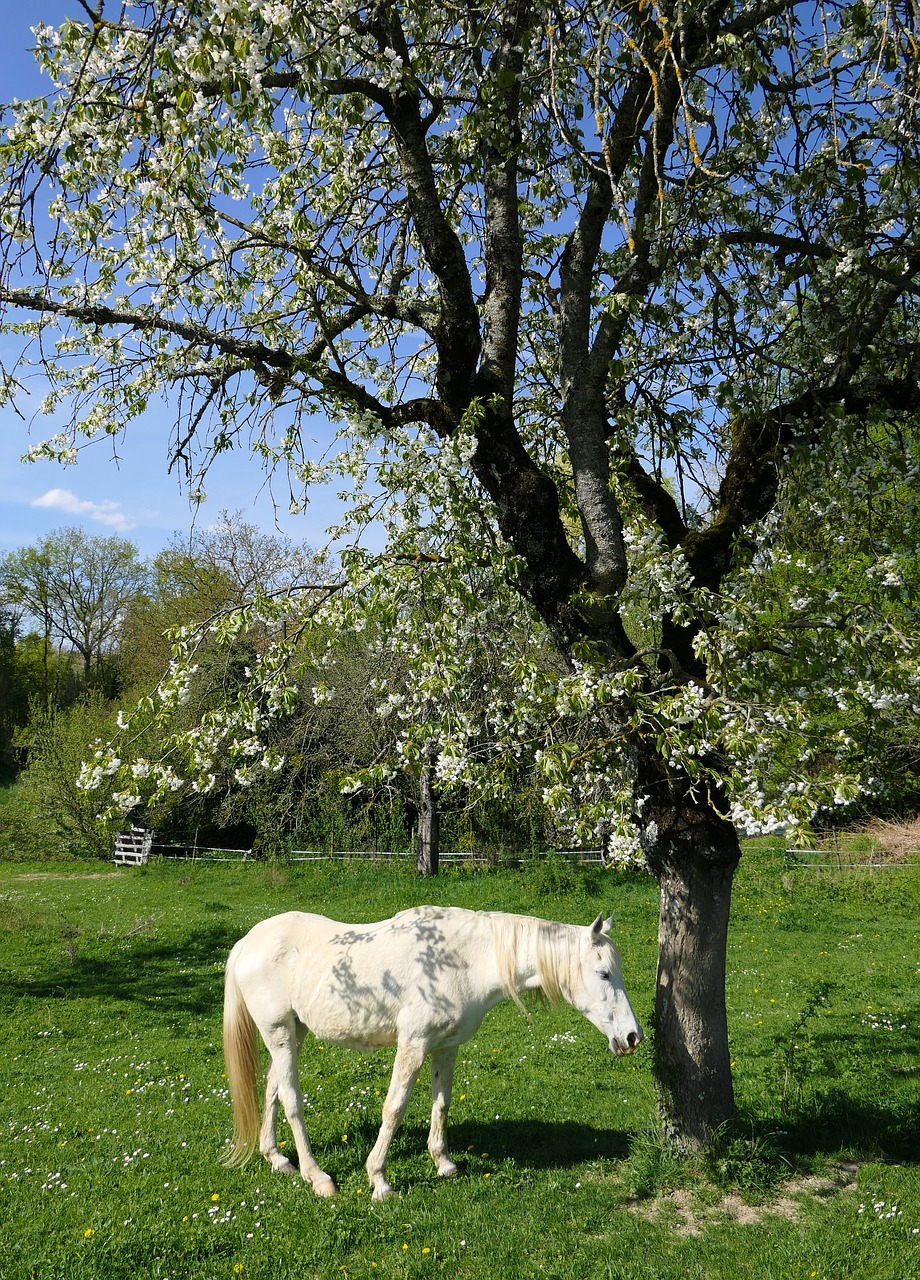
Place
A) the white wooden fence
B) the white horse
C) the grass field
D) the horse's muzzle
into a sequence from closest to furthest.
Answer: the grass field, the horse's muzzle, the white horse, the white wooden fence

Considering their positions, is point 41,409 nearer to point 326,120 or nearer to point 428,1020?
point 326,120

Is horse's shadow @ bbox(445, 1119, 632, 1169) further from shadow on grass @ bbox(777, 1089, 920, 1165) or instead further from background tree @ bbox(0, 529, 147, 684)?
background tree @ bbox(0, 529, 147, 684)

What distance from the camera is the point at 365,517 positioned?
6.91 metres

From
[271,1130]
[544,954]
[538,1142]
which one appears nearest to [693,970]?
[544,954]

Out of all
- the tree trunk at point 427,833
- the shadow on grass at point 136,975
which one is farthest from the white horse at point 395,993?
the tree trunk at point 427,833

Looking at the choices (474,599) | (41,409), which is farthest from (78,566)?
(474,599)

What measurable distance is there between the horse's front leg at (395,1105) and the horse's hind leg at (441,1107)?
0.93 feet

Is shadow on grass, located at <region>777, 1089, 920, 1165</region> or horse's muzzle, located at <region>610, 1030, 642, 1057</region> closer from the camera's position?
horse's muzzle, located at <region>610, 1030, 642, 1057</region>

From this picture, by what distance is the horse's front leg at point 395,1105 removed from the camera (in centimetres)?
521

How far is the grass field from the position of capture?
4.55 metres

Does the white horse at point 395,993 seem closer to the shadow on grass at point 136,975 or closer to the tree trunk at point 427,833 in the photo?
the shadow on grass at point 136,975

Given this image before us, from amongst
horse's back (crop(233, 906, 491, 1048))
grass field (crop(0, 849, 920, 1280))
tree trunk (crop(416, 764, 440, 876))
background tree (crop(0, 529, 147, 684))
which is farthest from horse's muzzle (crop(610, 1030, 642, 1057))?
background tree (crop(0, 529, 147, 684))

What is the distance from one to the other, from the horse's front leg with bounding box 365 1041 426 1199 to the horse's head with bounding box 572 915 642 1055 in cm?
109

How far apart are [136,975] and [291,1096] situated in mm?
7871
